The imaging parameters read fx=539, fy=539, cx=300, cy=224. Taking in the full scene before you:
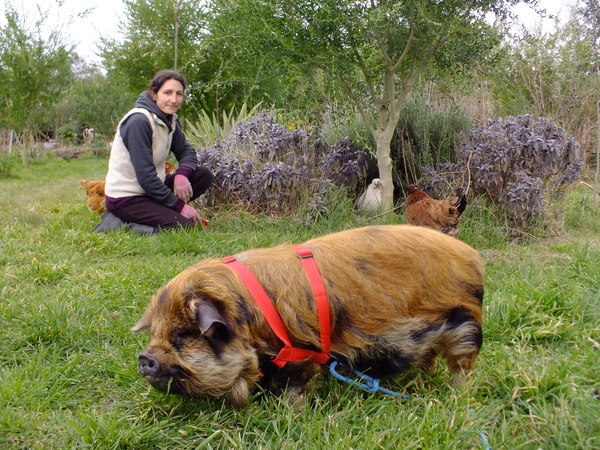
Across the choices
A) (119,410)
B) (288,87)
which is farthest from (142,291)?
(288,87)

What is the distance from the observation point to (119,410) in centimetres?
265

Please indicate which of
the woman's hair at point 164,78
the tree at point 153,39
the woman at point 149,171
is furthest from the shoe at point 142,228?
the tree at point 153,39

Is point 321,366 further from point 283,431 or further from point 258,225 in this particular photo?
point 258,225

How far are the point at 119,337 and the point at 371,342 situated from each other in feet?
5.65

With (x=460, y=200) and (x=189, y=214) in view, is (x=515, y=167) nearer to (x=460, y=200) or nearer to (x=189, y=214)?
(x=460, y=200)

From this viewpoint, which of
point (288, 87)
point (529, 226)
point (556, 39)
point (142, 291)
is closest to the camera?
point (142, 291)

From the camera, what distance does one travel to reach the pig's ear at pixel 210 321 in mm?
2217

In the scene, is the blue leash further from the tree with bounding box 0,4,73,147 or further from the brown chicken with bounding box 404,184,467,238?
the tree with bounding box 0,4,73,147

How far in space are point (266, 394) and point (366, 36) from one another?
4139 mm

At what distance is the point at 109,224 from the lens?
6.24 m

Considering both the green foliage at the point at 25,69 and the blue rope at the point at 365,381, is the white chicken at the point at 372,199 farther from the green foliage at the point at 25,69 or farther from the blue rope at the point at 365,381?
the green foliage at the point at 25,69

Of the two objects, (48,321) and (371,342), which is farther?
(48,321)

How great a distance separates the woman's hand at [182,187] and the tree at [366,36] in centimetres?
172

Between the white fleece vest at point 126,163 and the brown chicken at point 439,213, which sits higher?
the white fleece vest at point 126,163
